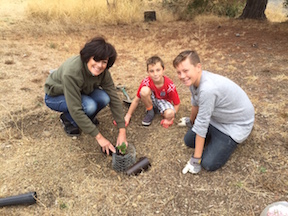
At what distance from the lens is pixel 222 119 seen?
210 centimetres

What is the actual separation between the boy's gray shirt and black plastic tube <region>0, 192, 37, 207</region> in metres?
1.36

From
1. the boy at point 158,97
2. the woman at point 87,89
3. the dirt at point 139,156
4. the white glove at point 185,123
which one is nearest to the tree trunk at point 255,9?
the dirt at point 139,156

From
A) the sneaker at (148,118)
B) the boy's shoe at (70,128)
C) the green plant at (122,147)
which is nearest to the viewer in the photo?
the green plant at (122,147)

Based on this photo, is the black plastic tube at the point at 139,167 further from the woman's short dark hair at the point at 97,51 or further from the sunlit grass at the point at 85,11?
the sunlit grass at the point at 85,11

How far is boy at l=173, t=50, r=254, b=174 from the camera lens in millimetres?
1868

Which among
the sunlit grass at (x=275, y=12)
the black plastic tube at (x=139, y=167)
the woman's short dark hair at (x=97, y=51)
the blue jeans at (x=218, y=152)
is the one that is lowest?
the black plastic tube at (x=139, y=167)

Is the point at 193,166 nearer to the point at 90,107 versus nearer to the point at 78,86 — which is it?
the point at 90,107

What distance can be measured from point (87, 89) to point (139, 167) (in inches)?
34.8

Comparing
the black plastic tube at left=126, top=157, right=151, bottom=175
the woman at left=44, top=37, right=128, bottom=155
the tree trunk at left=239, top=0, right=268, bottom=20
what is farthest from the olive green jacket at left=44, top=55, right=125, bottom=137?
the tree trunk at left=239, top=0, right=268, bottom=20

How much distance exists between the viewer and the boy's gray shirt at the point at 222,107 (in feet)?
6.12

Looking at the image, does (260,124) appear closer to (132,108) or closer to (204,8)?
(132,108)

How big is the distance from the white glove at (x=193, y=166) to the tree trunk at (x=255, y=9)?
19.5ft

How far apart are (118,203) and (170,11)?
754 centimetres

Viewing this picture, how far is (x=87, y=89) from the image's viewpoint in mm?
2334
